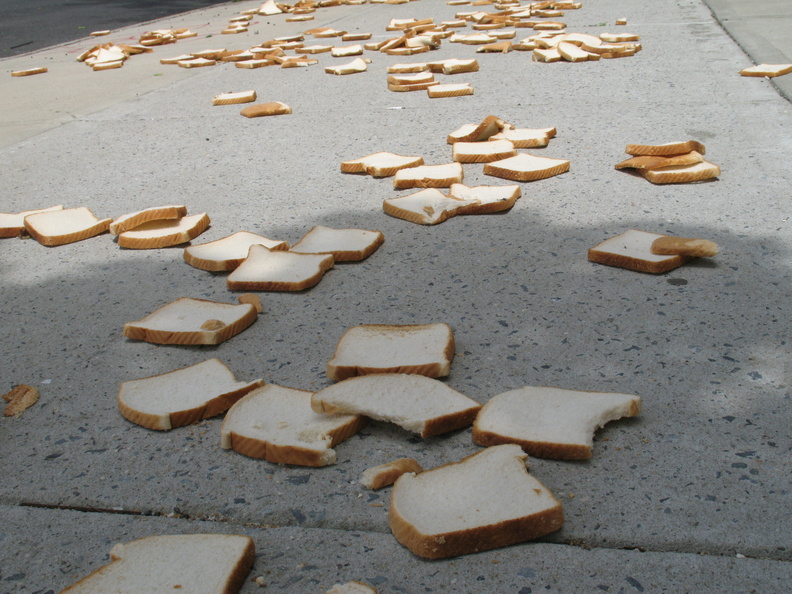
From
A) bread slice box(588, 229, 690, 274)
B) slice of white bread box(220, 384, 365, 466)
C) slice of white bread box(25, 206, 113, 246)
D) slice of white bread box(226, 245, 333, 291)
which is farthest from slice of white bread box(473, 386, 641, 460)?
slice of white bread box(25, 206, 113, 246)

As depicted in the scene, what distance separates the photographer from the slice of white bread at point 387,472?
144cm

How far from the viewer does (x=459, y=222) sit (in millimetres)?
2746

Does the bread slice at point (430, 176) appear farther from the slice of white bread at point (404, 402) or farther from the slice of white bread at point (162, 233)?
the slice of white bread at point (404, 402)

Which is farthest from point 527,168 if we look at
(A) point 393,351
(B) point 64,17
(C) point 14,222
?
(B) point 64,17

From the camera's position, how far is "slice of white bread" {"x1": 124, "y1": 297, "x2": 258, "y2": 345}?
6.61 ft

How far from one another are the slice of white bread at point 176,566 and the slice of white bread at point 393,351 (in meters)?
0.59

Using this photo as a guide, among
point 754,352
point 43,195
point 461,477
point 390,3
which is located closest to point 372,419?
point 461,477

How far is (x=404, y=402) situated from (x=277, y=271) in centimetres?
89

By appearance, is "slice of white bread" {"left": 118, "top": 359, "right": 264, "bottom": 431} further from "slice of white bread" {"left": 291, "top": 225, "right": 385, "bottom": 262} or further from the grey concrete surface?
"slice of white bread" {"left": 291, "top": 225, "right": 385, "bottom": 262}

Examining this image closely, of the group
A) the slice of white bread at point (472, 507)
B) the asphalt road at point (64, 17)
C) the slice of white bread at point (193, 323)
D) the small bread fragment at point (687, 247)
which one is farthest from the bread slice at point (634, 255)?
the asphalt road at point (64, 17)

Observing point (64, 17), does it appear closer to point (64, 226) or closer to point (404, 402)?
point (64, 226)

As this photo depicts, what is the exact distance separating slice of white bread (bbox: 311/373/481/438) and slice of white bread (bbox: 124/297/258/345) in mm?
503

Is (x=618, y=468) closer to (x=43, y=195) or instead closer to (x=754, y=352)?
(x=754, y=352)

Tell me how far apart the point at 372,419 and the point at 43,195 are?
2445 mm
